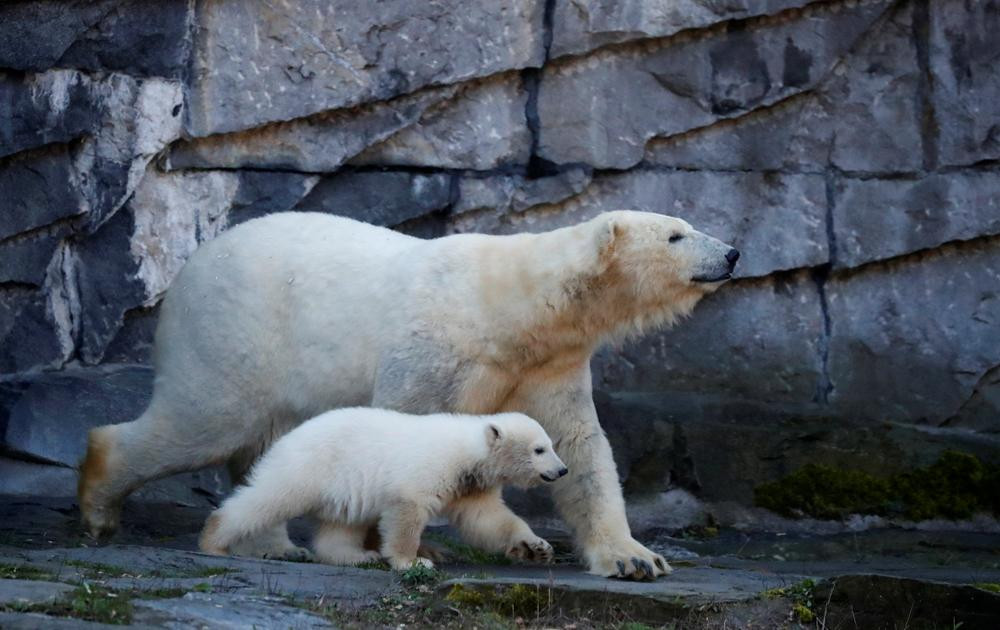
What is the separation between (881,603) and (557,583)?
1000mm

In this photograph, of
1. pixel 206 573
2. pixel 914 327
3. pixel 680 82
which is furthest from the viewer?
pixel 914 327

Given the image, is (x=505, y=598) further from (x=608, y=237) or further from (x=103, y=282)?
(x=103, y=282)

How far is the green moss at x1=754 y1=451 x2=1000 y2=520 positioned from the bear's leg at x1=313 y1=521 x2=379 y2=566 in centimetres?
334

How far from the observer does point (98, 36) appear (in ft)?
25.5

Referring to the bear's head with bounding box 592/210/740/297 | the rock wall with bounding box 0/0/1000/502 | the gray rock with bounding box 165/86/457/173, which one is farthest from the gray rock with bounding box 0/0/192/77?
the bear's head with bounding box 592/210/740/297

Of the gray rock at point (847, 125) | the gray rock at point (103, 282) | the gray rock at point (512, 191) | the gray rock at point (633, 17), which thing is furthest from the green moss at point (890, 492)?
the gray rock at point (103, 282)

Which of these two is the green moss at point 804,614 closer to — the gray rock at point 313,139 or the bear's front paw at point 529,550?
the bear's front paw at point 529,550

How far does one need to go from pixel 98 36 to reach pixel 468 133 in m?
2.01

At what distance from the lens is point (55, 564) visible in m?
4.92

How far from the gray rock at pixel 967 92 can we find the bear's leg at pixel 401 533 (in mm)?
4706

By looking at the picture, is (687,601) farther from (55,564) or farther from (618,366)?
(618,366)

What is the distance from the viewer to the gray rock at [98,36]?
24.8 ft

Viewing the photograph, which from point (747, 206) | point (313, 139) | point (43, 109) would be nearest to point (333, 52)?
point (313, 139)

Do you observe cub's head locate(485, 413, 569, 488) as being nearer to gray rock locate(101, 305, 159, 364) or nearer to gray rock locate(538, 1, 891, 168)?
gray rock locate(101, 305, 159, 364)
